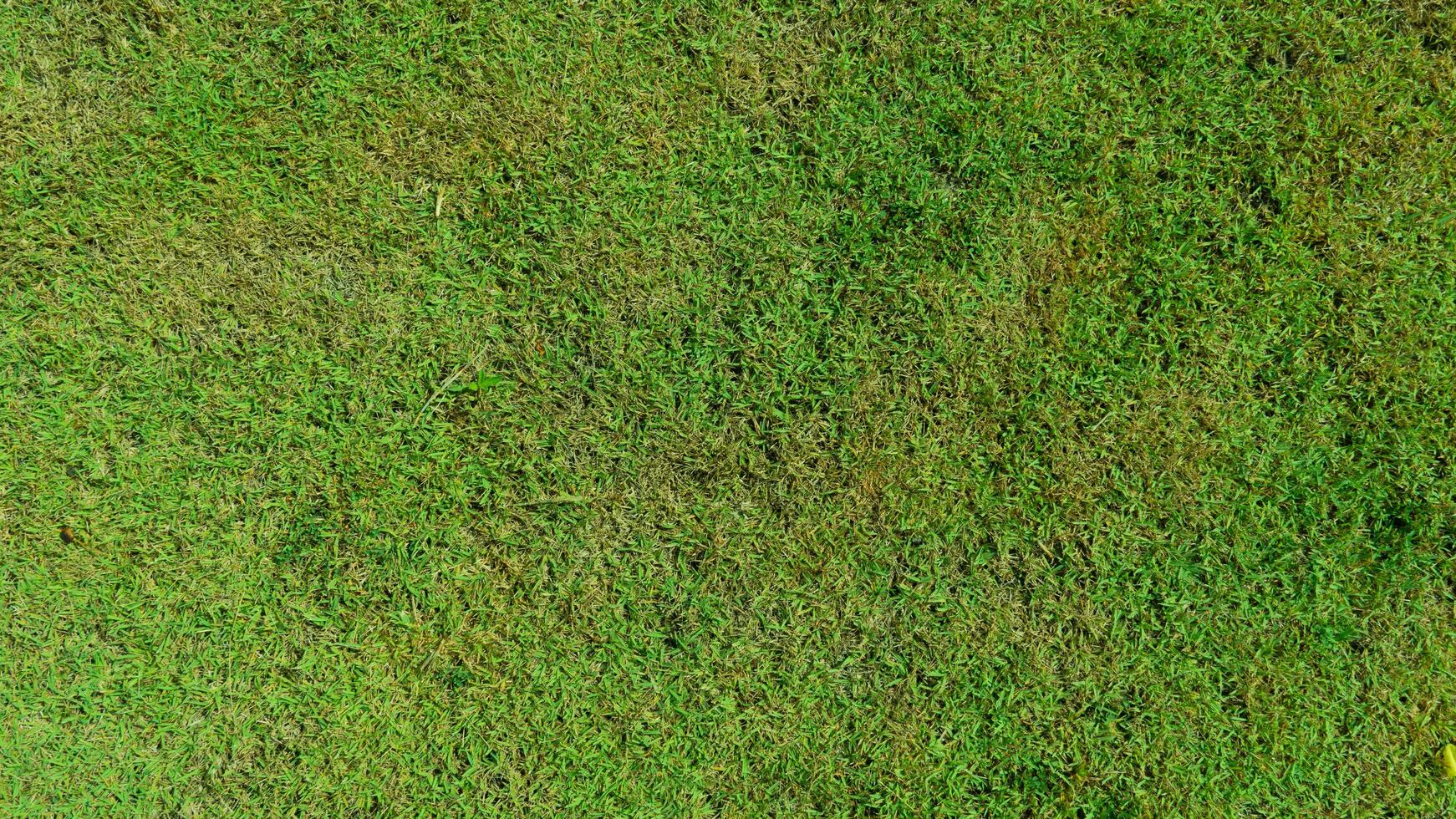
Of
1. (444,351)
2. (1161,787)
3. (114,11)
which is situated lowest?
(1161,787)

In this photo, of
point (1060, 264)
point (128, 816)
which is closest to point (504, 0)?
point (1060, 264)

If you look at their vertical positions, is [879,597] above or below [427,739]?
above

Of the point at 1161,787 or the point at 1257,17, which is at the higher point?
the point at 1257,17

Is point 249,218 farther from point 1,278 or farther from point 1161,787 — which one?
point 1161,787

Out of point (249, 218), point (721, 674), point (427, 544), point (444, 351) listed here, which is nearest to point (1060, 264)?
point (721, 674)

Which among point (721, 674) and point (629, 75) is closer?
point (721, 674)

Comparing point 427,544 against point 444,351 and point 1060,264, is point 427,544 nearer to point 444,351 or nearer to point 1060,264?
point 444,351
